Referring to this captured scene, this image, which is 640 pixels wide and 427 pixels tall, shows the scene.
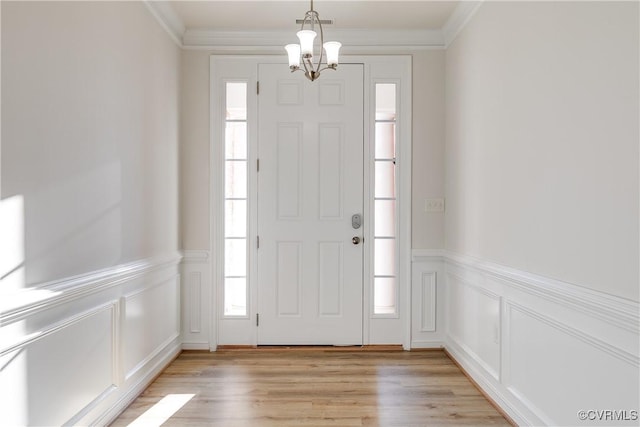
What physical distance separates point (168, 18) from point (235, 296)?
2.24 metres

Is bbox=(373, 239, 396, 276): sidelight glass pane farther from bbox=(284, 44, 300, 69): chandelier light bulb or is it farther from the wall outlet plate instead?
bbox=(284, 44, 300, 69): chandelier light bulb

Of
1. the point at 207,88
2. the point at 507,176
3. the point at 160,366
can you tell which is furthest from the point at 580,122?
the point at 160,366

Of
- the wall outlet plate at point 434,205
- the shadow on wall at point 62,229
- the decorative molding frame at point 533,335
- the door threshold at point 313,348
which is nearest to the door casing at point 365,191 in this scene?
the door threshold at point 313,348

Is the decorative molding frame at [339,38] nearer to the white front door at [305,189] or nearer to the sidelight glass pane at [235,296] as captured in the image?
the white front door at [305,189]

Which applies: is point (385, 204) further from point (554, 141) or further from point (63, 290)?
point (63, 290)

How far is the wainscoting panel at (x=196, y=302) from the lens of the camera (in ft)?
11.0

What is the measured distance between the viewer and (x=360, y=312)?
3406mm

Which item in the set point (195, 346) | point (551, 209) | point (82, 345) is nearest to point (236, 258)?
point (195, 346)

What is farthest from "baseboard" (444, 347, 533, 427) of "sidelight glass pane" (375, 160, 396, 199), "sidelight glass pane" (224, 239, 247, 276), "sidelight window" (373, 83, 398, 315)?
"sidelight glass pane" (224, 239, 247, 276)

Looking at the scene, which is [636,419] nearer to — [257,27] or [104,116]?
[104,116]

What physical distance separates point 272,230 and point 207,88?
51.5 inches

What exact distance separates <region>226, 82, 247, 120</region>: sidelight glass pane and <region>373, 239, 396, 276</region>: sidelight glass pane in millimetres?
1588

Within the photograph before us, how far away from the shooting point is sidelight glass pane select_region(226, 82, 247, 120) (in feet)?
11.2

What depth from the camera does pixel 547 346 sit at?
1933mm
